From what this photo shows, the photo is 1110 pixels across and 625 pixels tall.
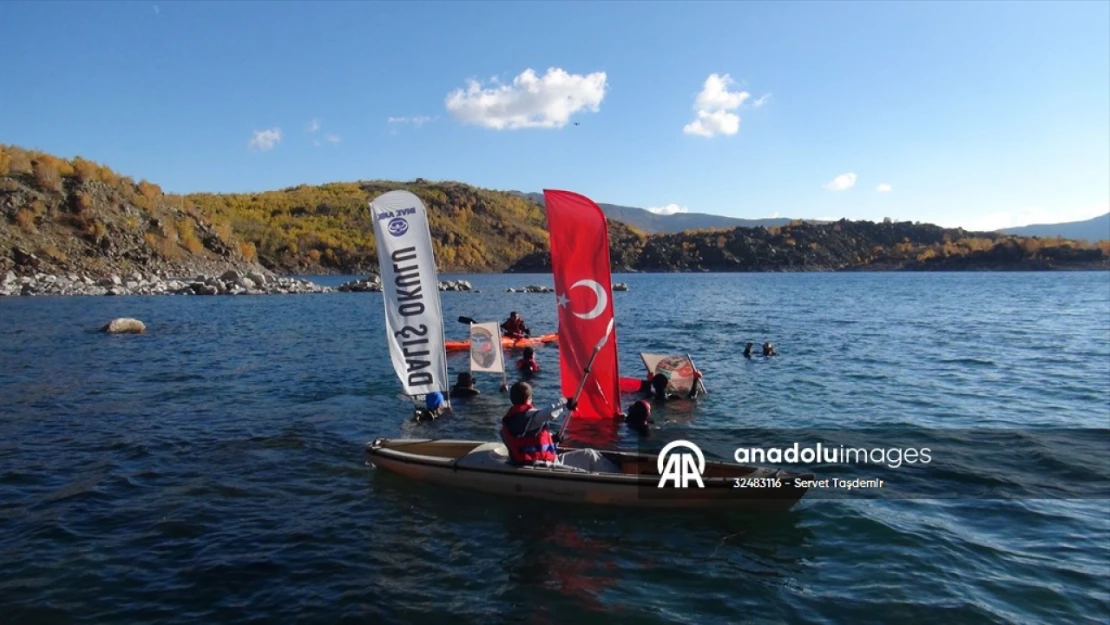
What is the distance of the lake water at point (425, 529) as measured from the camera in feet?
27.0

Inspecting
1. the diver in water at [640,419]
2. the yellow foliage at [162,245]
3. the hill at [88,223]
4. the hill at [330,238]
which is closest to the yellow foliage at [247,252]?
the hill at [330,238]

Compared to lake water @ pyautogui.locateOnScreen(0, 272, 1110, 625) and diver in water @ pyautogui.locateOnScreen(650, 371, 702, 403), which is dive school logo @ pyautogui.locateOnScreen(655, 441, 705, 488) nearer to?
lake water @ pyautogui.locateOnScreen(0, 272, 1110, 625)

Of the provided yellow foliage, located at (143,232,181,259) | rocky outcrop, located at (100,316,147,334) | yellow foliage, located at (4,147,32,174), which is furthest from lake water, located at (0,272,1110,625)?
yellow foliage, located at (4,147,32,174)

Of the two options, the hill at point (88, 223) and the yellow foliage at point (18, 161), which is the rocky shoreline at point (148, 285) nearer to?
the hill at point (88, 223)

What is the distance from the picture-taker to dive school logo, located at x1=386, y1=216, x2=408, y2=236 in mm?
14234

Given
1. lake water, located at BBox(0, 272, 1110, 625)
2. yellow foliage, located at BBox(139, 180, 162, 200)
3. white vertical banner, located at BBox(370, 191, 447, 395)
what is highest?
yellow foliage, located at BBox(139, 180, 162, 200)

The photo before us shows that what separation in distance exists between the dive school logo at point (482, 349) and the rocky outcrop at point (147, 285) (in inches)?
1876

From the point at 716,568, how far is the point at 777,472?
7.68 ft

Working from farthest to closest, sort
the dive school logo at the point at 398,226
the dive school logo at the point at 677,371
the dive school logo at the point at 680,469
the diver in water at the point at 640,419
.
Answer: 1. the dive school logo at the point at 677,371
2. the diver in water at the point at 640,419
3. the dive school logo at the point at 398,226
4. the dive school logo at the point at 680,469

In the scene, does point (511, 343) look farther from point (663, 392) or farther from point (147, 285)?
point (147, 285)

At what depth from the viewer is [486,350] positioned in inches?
792

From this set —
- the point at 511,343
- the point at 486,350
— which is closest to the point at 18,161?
the point at 511,343

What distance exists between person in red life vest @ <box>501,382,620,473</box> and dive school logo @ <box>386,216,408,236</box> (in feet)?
15.2

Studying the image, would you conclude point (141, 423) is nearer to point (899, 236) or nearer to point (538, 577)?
point (538, 577)
